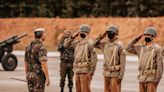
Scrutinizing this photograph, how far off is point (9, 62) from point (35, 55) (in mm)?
14292

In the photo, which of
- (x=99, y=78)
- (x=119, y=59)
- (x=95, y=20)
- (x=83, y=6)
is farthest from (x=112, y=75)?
(x=83, y=6)

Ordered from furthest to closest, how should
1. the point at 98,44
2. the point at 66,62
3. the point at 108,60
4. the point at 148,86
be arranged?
the point at 66,62, the point at 98,44, the point at 108,60, the point at 148,86

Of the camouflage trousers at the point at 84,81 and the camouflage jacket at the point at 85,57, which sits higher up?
the camouflage jacket at the point at 85,57

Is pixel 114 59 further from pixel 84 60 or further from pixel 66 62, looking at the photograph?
pixel 66 62

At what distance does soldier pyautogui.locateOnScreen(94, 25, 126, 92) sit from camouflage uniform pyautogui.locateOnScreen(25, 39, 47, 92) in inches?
60.2

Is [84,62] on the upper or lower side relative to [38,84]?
upper

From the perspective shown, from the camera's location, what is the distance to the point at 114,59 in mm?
14062

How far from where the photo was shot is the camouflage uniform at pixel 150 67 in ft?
43.5

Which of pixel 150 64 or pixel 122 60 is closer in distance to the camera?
pixel 150 64

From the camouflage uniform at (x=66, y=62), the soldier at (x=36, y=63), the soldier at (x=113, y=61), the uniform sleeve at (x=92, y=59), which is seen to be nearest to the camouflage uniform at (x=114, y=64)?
the soldier at (x=113, y=61)

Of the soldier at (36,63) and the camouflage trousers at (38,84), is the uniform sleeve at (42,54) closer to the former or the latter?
the soldier at (36,63)

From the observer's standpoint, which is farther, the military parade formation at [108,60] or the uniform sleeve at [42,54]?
the military parade formation at [108,60]

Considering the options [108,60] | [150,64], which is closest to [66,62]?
[108,60]

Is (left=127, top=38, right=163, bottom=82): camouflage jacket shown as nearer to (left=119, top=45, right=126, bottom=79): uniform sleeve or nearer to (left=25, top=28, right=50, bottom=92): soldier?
(left=119, top=45, right=126, bottom=79): uniform sleeve
